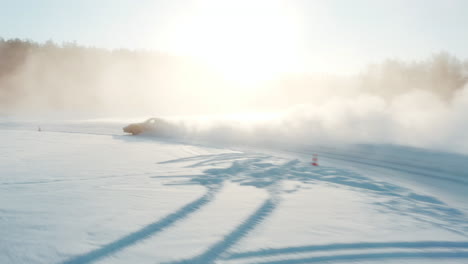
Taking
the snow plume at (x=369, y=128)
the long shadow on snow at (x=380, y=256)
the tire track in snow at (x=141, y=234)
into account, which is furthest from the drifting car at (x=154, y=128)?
the long shadow on snow at (x=380, y=256)

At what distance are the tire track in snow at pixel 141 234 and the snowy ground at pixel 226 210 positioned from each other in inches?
0.8

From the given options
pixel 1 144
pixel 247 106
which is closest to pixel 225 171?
pixel 1 144

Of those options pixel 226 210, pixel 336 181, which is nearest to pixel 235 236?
pixel 226 210

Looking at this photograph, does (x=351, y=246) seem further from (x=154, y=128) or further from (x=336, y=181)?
(x=154, y=128)

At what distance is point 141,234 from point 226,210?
193 centimetres

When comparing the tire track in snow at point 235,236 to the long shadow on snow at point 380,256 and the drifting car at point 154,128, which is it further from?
the drifting car at point 154,128

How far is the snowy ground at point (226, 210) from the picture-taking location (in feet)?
15.8

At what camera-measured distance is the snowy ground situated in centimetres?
480

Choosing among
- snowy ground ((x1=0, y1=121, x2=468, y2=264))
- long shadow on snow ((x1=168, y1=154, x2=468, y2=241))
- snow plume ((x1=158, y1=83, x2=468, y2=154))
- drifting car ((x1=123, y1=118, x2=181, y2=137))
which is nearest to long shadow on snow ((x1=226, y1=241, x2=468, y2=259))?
snowy ground ((x1=0, y1=121, x2=468, y2=264))

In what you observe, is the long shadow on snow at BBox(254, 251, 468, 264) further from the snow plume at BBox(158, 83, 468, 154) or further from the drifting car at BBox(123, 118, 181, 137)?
the drifting car at BBox(123, 118, 181, 137)

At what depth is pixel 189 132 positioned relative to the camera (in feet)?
75.4

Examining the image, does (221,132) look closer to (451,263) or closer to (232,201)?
(232,201)

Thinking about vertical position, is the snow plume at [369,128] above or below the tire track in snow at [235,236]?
above

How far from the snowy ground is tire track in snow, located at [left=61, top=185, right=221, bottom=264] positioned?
0.02m
